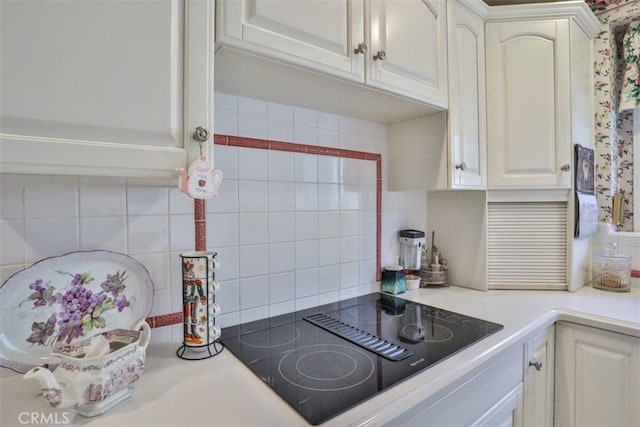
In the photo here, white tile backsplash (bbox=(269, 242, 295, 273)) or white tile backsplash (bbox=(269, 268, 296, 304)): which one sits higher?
white tile backsplash (bbox=(269, 242, 295, 273))

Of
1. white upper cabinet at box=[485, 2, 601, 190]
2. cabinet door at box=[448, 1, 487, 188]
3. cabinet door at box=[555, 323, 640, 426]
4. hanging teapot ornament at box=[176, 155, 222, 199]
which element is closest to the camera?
hanging teapot ornament at box=[176, 155, 222, 199]

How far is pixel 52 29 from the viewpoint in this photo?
58 cm

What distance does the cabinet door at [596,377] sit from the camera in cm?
115

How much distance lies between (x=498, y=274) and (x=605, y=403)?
59 cm

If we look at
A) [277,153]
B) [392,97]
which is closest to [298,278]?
[277,153]

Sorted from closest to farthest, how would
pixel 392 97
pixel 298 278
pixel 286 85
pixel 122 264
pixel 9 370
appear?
1. pixel 9 370
2. pixel 122 264
3. pixel 286 85
4. pixel 392 97
5. pixel 298 278

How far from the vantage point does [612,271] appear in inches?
62.7

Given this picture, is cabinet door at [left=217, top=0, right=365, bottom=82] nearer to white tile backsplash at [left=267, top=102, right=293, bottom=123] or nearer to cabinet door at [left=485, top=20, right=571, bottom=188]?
white tile backsplash at [left=267, top=102, right=293, bottom=123]

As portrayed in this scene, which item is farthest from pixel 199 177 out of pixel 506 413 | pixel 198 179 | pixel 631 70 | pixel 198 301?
pixel 631 70

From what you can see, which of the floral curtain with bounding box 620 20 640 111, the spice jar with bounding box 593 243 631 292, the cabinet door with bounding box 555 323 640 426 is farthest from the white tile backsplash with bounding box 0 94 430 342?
the floral curtain with bounding box 620 20 640 111

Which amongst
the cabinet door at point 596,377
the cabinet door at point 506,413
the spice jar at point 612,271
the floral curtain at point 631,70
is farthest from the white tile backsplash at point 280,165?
the floral curtain at point 631,70

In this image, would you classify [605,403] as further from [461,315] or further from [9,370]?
[9,370]

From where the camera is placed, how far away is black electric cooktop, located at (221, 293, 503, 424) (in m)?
0.75

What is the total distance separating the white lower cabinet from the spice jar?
0.85 metres
